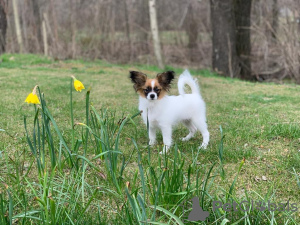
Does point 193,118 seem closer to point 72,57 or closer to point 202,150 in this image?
point 202,150

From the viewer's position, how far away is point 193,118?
3.95 meters

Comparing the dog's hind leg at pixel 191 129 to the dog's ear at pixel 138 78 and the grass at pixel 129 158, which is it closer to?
the grass at pixel 129 158

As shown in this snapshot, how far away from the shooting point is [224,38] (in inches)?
448

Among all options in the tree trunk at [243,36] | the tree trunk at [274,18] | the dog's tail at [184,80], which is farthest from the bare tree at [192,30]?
the dog's tail at [184,80]

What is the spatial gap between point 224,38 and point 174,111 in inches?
328

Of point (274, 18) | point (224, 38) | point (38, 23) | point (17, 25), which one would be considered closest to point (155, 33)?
point (224, 38)

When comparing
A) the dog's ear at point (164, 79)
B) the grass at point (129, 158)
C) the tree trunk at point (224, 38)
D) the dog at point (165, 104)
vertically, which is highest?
the tree trunk at point (224, 38)

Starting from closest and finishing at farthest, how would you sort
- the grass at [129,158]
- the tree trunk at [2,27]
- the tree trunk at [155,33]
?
the grass at [129,158] < the tree trunk at [155,33] < the tree trunk at [2,27]

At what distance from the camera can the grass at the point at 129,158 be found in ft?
7.17

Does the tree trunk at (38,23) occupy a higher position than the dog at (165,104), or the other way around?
the tree trunk at (38,23)

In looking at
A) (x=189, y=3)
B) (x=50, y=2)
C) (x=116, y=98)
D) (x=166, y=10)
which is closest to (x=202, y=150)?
(x=116, y=98)

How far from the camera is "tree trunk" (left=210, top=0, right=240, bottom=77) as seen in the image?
1114cm

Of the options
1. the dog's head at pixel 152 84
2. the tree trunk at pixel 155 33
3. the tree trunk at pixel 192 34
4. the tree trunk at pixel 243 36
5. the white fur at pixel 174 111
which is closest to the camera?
the dog's head at pixel 152 84

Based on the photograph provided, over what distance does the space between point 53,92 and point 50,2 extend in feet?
22.4
